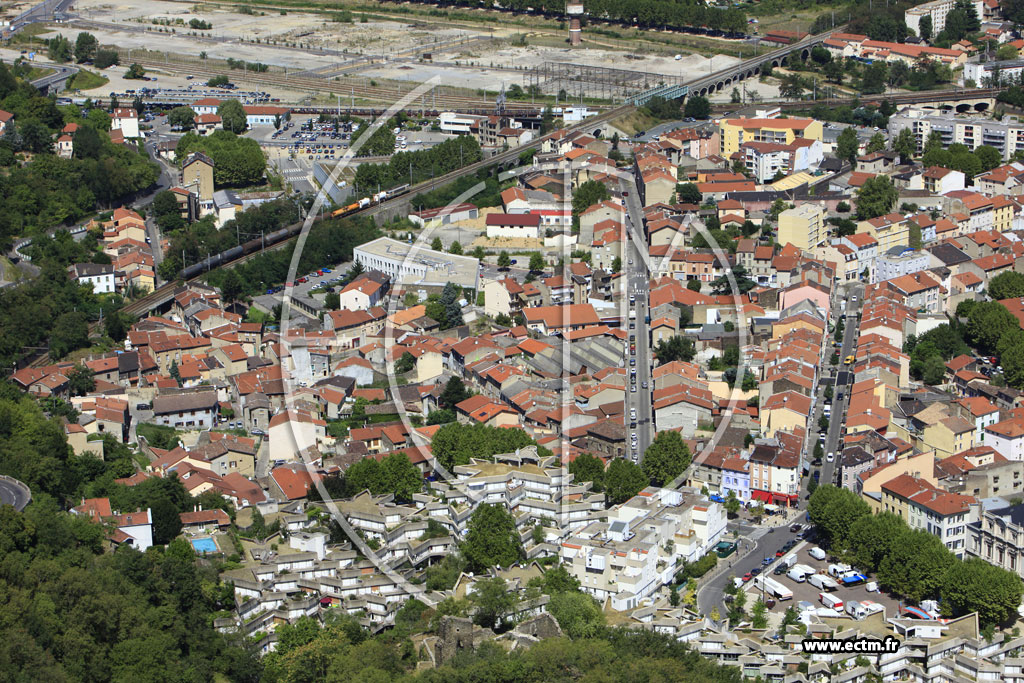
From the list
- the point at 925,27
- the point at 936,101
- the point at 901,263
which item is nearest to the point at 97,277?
the point at 901,263

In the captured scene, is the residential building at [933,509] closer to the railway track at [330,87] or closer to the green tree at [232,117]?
the railway track at [330,87]

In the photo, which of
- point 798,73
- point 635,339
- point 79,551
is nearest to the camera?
point 79,551

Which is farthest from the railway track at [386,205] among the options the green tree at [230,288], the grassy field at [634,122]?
the green tree at [230,288]

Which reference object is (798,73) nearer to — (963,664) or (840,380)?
(840,380)

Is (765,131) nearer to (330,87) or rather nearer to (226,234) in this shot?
(226,234)

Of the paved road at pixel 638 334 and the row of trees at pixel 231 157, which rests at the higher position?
the row of trees at pixel 231 157

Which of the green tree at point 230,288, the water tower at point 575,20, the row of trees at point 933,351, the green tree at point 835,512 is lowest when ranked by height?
the green tree at point 835,512

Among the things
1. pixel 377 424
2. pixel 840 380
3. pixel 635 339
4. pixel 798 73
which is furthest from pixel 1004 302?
pixel 798 73
